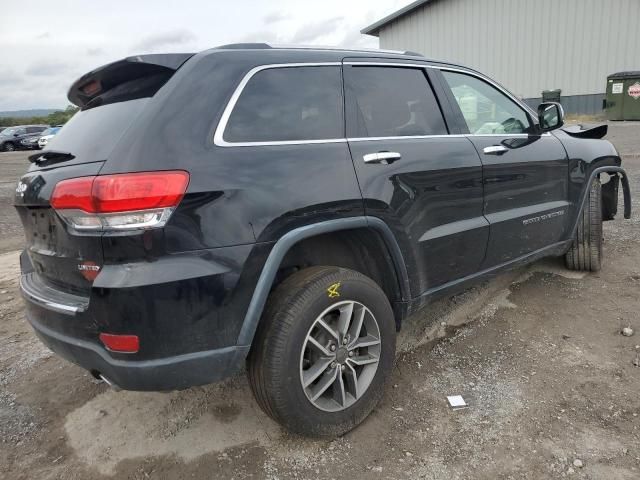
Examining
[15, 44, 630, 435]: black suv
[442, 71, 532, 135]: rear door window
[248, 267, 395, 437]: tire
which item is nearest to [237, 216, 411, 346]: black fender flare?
[15, 44, 630, 435]: black suv

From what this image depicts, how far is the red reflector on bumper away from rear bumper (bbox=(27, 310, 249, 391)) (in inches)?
2.1

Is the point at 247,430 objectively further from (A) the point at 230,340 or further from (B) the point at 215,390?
(A) the point at 230,340

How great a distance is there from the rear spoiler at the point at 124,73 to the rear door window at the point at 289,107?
1.11 ft

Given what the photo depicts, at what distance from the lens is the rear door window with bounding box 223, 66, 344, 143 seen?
86.8 inches

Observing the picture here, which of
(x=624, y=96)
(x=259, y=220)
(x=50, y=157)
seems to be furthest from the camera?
(x=624, y=96)

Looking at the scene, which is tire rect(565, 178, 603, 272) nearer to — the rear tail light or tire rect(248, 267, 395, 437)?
tire rect(248, 267, 395, 437)

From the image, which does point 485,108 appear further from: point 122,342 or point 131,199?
point 122,342

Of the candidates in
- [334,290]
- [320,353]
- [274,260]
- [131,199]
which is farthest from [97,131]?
[320,353]

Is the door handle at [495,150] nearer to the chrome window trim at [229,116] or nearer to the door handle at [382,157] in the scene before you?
the door handle at [382,157]

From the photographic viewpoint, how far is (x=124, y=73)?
7.61 feet

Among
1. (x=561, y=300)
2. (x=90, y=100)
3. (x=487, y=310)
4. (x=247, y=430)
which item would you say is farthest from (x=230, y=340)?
(x=561, y=300)

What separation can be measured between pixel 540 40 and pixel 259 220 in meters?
31.9

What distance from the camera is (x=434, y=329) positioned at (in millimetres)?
3611

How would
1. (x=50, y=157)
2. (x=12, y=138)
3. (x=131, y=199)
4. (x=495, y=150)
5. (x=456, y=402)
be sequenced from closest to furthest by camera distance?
(x=131, y=199) → (x=50, y=157) → (x=456, y=402) → (x=495, y=150) → (x=12, y=138)
